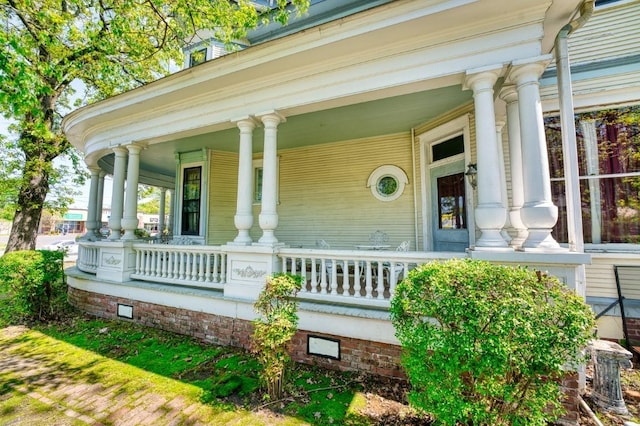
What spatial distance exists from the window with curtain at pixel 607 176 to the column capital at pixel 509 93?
5.69 feet

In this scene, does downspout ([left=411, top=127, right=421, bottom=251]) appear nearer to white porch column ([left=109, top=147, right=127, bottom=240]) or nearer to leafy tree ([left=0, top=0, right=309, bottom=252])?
leafy tree ([left=0, top=0, right=309, bottom=252])

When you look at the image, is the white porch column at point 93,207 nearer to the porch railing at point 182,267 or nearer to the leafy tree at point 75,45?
the leafy tree at point 75,45

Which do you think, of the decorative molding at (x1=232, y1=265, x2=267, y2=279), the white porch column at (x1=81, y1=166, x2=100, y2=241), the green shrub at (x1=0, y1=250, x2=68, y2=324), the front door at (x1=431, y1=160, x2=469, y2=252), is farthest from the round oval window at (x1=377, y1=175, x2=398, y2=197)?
the white porch column at (x1=81, y1=166, x2=100, y2=241)

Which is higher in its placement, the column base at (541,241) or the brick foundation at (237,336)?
the column base at (541,241)

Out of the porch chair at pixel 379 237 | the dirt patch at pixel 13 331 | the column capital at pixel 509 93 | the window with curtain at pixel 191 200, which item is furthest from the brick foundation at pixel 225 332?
the column capital at pixel 509 93

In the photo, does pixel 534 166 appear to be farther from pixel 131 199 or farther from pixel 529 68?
pixel 131 199

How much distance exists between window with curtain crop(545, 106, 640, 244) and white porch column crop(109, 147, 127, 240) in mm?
8534

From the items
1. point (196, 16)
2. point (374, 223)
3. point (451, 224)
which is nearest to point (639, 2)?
point (451, 224)

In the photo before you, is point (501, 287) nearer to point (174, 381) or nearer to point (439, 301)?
point (439, 301)

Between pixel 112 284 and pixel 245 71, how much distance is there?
499 centimetres

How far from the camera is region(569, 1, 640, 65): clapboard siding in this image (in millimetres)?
4395

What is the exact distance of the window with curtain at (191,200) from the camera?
25.8ft

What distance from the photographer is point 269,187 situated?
4.30m

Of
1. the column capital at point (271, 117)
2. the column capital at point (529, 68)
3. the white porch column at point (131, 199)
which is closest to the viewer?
the column capital at point (529, 68)
